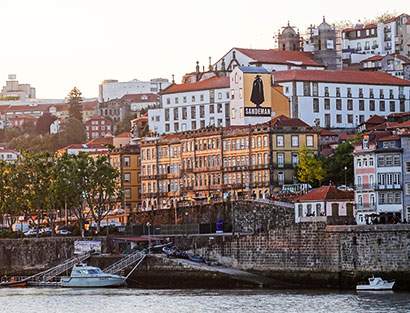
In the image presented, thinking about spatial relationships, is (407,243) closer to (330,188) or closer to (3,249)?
(330,188)

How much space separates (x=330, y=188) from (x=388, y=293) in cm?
2025

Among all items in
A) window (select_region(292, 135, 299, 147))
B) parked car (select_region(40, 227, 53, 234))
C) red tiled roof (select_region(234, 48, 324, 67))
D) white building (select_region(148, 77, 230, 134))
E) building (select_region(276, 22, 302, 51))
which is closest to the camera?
parked car (select_region(40, 227, 53, 234))

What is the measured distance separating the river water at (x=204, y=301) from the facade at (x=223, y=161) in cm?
3068

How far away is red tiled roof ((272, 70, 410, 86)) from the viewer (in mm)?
154125

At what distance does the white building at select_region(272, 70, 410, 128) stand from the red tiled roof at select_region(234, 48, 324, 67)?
879 cm

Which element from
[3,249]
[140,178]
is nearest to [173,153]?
[140,178]

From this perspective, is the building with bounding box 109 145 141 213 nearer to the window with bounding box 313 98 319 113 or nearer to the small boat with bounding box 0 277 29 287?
the window with bounding box 313 98 319 113

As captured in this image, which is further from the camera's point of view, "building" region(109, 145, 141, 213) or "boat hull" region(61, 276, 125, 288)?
"building" region(109, 145, 141, 213)

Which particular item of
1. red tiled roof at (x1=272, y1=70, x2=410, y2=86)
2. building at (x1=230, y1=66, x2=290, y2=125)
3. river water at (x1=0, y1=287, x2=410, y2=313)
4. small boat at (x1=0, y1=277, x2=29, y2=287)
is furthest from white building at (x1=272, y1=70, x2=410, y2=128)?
river water at (x1=0, y1=287, x2=410, y2=313)

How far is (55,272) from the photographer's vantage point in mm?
104250

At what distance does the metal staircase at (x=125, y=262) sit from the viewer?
97.2 metres

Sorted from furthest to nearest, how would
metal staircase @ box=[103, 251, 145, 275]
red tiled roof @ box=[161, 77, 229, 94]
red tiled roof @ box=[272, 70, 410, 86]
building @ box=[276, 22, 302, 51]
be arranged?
building @ box=[276, 22, 302, 51] → red tiled roof @ box=[161, 77, 229, 94] → red tiled roof @ box=[272, 70, 410, 86] → metal staircase @ box=[103, 251, 145, 275]

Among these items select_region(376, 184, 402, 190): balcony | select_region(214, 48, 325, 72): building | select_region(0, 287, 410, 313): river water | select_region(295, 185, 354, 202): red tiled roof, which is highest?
select_region(214, 48, 325, 72): building

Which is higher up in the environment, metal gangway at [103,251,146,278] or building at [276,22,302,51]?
building at [276,22,302,51]
